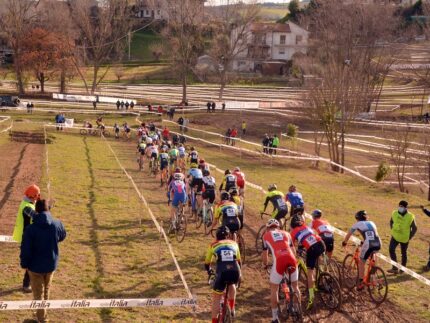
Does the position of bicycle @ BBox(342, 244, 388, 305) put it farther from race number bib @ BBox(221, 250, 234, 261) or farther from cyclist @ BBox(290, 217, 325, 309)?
race number bib @ BBox(221, 250, 234, 261)

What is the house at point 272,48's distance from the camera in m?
104

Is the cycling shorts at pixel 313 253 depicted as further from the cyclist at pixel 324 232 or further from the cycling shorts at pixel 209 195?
the cycling shorts at pixel 209 195

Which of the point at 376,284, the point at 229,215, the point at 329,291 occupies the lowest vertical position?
the point at 376,284

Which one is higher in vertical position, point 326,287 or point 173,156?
point 173,156

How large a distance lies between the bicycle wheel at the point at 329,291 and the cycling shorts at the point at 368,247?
1.31 m

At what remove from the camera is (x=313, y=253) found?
34.6 feet

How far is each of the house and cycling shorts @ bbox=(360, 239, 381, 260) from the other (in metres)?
94.1

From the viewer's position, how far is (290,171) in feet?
110

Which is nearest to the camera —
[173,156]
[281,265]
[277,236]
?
[281,265]

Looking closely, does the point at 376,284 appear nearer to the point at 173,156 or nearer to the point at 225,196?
the point at 225,196

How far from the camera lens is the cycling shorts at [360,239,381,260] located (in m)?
11.5

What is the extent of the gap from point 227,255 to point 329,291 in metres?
3.02

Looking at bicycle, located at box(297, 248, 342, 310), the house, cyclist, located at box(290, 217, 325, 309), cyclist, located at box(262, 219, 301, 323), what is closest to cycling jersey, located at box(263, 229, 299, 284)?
cyclist, located at box(262, 219, 301, 323)

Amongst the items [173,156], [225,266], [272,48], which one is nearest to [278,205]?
[225,266]
